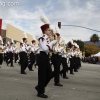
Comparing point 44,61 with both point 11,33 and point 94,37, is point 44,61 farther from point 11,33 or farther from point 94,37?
point 94,37

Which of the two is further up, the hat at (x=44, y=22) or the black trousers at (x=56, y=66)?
the hat at (x=44, y=22)

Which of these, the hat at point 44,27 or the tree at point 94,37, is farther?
the tree at point 94,37

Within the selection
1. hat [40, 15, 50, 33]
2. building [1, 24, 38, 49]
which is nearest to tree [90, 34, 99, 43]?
building [1, 24, 38, 49]

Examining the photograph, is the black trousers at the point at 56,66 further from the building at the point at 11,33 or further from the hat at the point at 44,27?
the building at the point at 11,33

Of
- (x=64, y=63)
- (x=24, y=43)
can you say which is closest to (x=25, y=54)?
(x=24, y=43)

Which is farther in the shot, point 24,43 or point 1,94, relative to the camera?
point 24,43

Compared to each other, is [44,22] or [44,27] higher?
[44,22]

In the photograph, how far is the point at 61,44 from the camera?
9.63 m

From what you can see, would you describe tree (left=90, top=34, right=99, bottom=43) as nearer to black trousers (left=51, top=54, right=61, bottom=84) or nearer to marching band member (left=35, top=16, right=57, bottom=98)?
black trousers (left=51, top=54, right=61, bottom=84)

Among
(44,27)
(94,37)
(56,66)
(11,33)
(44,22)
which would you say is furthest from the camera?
(94,37)

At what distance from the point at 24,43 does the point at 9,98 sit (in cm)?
633

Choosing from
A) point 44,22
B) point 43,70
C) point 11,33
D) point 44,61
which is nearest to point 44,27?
point 44,22

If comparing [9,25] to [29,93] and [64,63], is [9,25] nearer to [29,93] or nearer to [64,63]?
[64,63]

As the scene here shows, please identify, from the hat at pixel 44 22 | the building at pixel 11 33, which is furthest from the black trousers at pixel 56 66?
the building at pixel 11 33
